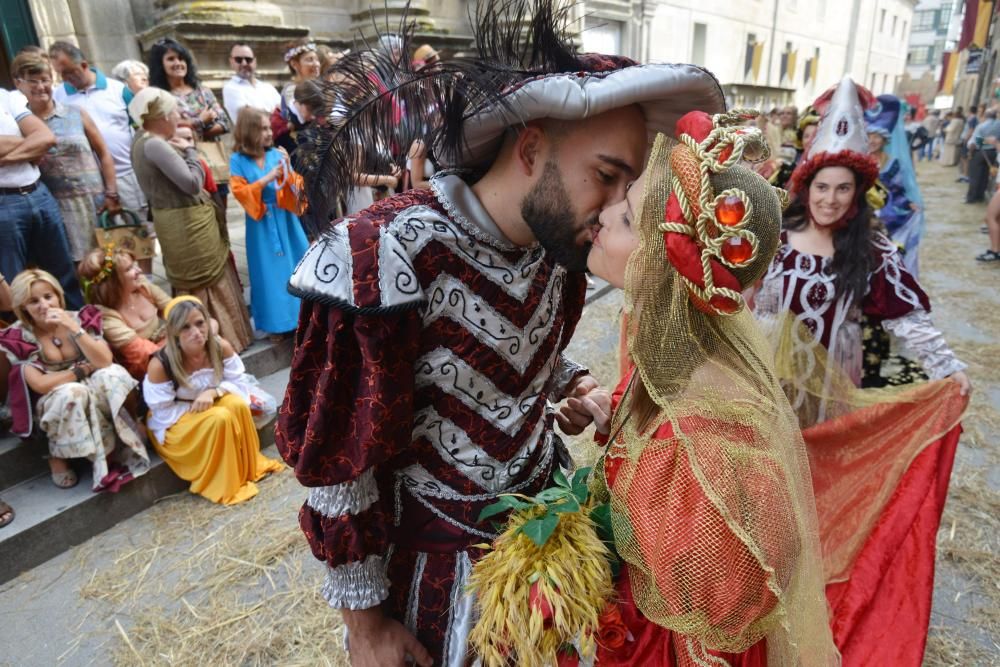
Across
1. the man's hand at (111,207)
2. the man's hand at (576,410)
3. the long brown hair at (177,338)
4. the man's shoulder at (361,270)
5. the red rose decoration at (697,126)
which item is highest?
the red rose decoration at (697,126)

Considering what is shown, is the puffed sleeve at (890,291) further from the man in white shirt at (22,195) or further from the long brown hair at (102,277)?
the man in white shirt at (22,195)

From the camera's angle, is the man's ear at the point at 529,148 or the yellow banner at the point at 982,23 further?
the yellow banner at the point at 982,23

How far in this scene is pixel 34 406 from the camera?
12.0 ft

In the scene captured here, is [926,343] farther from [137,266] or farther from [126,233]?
[126,233]

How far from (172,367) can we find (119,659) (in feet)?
5.82

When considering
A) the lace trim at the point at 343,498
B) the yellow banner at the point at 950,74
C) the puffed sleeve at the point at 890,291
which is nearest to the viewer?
the lace trim at the point at 343,498

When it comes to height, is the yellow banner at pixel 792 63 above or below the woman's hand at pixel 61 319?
above

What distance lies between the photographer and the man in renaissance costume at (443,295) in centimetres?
123

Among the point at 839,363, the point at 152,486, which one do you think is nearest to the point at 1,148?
the point at 152,486

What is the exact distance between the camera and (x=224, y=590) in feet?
10.4

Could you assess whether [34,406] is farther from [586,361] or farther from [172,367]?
[586,361]

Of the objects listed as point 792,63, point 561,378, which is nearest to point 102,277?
point 561,378

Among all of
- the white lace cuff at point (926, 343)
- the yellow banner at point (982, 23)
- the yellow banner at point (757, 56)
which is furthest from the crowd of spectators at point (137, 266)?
the yellow banner at point (982, 23)

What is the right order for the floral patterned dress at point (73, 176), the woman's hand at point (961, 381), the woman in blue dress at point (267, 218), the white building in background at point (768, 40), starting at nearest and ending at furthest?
1. the woman's hand at point (961, 381)
2. the floral patterned dress at point (73, 176)
3. the woman in blue dress at point (267, 218)
4. the white building in background at point (768, 40)
